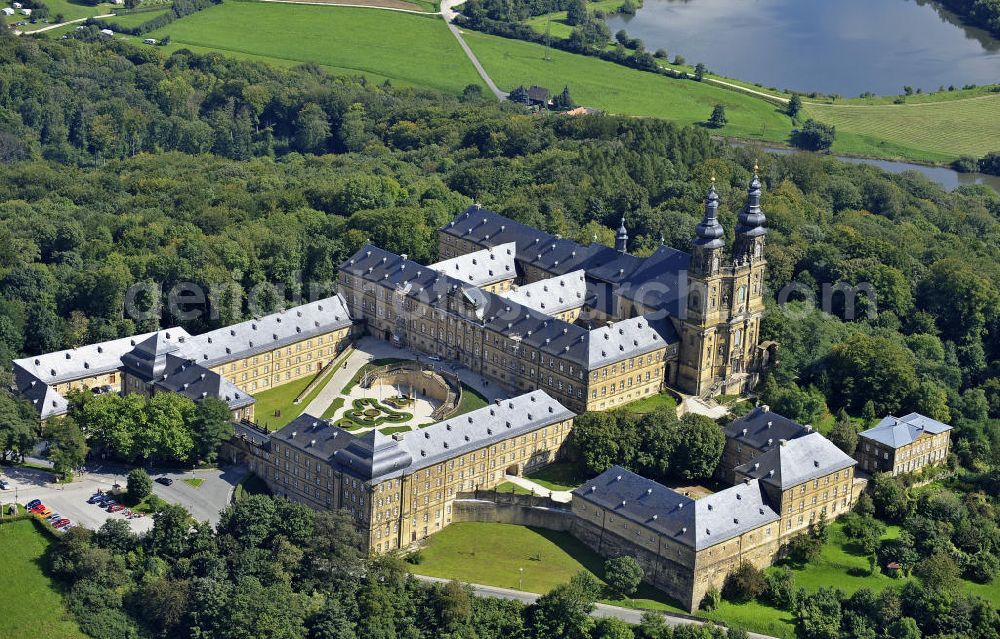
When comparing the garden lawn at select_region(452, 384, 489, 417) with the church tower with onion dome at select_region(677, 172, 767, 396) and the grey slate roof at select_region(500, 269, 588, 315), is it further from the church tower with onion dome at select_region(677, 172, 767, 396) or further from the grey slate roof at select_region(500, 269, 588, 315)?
the church tower with onion dome at select_region(677, 172, 767, 396)

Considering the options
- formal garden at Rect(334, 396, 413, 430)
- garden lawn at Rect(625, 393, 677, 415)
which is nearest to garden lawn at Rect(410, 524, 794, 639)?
formal garden at Rect(334, 396, 413, 430)

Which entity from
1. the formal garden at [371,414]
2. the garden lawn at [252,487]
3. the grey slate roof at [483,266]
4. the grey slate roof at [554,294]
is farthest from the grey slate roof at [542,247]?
the garden lawn at [252,487]

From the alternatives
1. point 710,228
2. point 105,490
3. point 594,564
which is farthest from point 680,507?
point 105,490

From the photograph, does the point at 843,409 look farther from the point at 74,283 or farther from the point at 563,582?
the point at 74,283

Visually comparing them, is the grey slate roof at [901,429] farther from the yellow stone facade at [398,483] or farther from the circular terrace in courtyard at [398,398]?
the circular terrace in courtyard at [398,398]

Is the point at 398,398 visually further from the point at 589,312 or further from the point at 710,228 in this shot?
the point at 710,228

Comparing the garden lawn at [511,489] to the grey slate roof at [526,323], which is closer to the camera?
the garden lawn at [511,489]

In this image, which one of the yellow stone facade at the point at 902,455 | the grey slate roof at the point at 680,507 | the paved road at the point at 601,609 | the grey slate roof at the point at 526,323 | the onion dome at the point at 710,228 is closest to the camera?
the paved road at the point at 601,609
